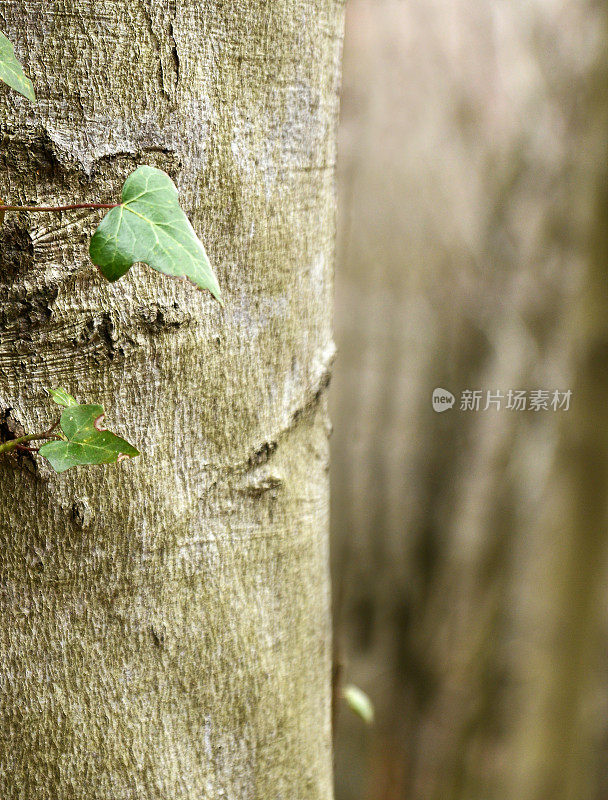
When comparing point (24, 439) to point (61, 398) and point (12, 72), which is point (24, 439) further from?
point (12, 72)

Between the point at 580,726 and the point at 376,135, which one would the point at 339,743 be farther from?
the point at 376,135

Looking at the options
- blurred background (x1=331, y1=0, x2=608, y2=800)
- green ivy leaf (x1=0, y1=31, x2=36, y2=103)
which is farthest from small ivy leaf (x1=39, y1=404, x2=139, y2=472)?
blurred background (x1=331, y1=0, x2=608, y2=800)

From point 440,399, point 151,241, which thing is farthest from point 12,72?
point 440,399

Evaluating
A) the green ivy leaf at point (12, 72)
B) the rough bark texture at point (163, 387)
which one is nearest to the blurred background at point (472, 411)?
the rough bark texture at point (163, 387)

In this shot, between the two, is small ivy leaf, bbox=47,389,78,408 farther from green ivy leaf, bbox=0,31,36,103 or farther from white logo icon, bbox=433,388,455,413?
white logo icon, bbox=433,388,455,413

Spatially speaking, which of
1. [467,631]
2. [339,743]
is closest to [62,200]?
[467,631]

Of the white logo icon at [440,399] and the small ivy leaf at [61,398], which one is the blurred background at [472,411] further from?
the small ivy leaf at [61,398]
